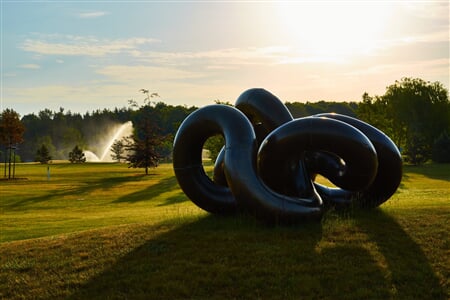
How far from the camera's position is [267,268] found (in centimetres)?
773

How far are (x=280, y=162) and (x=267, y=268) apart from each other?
2.91 meters

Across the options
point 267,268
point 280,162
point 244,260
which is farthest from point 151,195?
point 267,268

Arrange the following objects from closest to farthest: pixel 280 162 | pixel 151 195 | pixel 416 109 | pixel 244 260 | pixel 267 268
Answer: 1. pixel 267 268
2. pixel 244 260
3. pixel 280 162
4. pixel 151 195
5. pixel 416 109

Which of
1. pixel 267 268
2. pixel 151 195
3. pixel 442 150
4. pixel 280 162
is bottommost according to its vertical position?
pixel 151 195

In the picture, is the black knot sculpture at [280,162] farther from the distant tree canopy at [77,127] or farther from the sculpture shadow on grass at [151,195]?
the distant tree canopy at [77,127]

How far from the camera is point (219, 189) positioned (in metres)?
11.5

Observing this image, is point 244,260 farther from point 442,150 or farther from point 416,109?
point 416,109

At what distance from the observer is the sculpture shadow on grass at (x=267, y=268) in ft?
23.0

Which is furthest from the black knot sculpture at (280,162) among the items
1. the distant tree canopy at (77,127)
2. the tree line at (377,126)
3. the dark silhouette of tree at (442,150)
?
the distant tree canopy at (77,127)

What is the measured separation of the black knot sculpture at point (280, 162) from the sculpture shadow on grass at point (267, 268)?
70 centimetres

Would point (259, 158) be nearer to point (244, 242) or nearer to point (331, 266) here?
point (244, 242)

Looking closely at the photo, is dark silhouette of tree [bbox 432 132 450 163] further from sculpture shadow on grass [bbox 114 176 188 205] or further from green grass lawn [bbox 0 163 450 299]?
green grass lawn [bbox 0 163 450 299]

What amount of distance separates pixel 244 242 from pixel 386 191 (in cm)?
445

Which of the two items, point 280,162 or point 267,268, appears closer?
point 267,268
